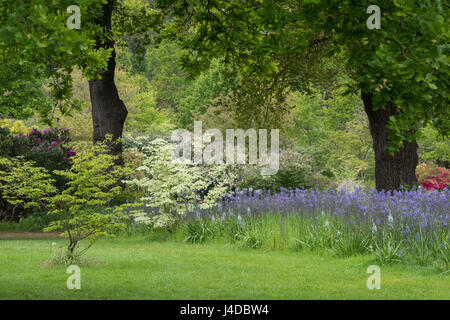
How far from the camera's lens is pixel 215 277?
8.47 meters

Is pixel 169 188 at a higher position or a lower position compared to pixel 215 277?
higher

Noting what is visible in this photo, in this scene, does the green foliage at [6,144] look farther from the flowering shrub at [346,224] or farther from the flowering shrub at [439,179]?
the flowering shrub at [439,179]

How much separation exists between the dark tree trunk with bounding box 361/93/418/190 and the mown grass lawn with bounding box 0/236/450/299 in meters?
5.88

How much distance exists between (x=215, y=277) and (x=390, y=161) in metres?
8.47

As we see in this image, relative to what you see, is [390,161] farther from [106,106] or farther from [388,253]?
[106,106]

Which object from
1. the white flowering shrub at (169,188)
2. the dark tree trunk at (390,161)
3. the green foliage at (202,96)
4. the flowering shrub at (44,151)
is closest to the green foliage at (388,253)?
the white flowering shrub at (169,188)

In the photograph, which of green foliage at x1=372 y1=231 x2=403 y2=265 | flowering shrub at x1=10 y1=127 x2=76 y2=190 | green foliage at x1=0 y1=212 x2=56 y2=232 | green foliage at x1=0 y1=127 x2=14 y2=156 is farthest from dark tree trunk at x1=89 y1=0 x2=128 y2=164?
green foliage at x1=372 y1=231 x2=403 y2=265

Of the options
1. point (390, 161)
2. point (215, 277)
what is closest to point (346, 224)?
point (215, 277)

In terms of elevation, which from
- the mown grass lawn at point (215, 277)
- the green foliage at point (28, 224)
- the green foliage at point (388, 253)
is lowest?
the green foliage at point (28, 224)

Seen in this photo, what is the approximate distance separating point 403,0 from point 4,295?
5.78 meters

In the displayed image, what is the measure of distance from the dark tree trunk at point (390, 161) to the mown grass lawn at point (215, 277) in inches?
232

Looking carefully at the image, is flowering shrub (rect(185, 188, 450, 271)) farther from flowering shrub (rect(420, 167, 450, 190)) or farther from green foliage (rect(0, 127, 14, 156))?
flowering shrub (rect(420, 167, 450, 190))

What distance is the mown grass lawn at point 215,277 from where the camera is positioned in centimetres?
731

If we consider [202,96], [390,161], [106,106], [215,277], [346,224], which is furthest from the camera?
[202,96]
